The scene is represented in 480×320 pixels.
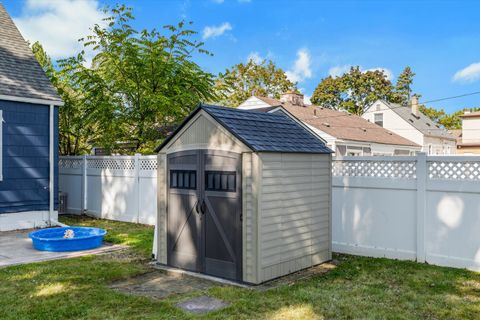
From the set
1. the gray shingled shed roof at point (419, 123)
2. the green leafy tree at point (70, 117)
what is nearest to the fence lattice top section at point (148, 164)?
the green leafy tree at point (70, 117)

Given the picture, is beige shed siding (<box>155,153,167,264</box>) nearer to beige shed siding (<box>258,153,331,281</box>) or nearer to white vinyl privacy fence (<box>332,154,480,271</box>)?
beige shed siding (<box>258,153,331,281</box>)

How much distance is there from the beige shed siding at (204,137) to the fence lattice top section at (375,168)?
2.61 meters

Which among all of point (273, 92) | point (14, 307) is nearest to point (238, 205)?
point (14, 307)

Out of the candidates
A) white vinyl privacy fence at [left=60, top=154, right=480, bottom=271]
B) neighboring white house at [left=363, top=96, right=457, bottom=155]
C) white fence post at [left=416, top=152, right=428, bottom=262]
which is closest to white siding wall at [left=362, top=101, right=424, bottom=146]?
neighboring white house at [left=363, top=96, right=457, bottom=155]

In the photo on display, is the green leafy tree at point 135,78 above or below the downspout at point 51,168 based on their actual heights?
above

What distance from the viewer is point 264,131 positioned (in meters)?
6.18

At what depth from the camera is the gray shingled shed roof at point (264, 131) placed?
5685mm

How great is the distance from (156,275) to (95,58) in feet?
33.0

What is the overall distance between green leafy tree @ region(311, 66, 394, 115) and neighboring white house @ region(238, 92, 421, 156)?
18.0 meters

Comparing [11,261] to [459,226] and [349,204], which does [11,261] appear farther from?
[459,226]

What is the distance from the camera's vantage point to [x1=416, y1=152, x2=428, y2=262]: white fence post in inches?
257

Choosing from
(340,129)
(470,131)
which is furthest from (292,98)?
(470,131)

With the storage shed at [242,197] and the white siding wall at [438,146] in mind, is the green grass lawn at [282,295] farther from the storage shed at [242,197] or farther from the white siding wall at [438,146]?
the white siding wall at [438,146]

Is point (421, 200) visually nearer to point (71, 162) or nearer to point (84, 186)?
point (84, 186)
